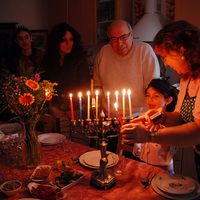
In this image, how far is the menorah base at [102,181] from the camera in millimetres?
1378

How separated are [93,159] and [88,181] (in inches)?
8.1

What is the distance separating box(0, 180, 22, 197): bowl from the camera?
1305mm

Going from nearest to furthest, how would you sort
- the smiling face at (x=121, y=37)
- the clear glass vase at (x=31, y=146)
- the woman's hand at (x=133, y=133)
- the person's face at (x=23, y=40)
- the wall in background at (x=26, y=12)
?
the woman's hand at (x=133, y=133)
the clear glass vase at (x=31, y=146)
the smiling face at (x=121, y=37)
the person's face at (x=23, y=40)
the wall in background at (x=26, y=12)

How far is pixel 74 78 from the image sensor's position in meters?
2.74

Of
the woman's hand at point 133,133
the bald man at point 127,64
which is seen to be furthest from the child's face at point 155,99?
the woman's hand at point 133,133

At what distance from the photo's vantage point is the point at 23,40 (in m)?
3.06

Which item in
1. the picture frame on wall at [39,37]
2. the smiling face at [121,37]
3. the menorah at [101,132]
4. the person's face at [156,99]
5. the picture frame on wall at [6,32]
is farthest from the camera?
the picture frame on wall at [39,37]

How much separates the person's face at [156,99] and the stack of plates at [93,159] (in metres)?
0.79

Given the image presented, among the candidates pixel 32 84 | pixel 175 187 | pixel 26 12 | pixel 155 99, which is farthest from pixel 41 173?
pixel 26 12

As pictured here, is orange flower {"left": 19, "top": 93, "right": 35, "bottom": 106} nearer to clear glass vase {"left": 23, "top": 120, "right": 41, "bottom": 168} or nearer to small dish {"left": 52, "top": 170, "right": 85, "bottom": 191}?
clear glass vase {"left": 23, "top": 120, "right": 41, "bottom": 168}

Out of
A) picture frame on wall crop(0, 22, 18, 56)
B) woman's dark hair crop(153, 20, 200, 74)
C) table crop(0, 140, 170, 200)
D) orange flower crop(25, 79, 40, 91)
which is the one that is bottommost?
table crop(0, 140, 170, 200)

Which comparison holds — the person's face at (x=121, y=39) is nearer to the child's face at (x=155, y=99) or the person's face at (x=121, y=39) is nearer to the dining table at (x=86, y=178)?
the child's face at (x=155, y=99)

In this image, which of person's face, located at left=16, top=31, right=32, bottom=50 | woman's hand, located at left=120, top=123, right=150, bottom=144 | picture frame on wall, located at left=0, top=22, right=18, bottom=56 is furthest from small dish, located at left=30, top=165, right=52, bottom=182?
picture frame on wall, located at left=0, top=22, right=18, bottom=56

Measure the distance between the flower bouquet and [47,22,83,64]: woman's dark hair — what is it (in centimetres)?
124
